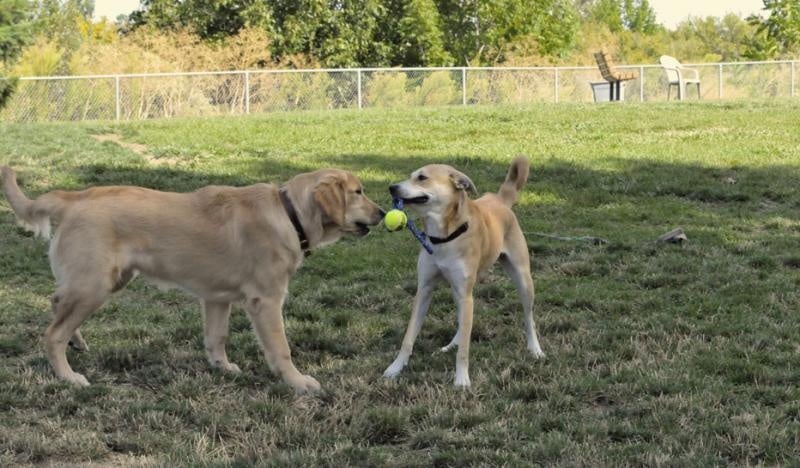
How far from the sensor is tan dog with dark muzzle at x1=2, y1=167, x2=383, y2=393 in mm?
5332

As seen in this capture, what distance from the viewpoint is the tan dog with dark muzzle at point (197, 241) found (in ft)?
17.5

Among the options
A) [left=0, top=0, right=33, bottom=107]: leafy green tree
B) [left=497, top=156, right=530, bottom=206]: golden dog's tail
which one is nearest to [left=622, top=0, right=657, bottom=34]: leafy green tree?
[left=0, top=0, right=33, bottom=107]: leafy green tree

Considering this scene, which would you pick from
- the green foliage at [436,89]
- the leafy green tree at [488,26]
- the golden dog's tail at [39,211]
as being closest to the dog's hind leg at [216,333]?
the golden dog's tail at [39,211]

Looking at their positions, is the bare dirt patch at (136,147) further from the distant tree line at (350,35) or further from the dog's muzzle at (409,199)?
the distant tree line at (350,35)

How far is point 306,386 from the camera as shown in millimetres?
5312

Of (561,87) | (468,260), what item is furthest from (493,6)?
(468,260)

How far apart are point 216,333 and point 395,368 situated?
1.11 m

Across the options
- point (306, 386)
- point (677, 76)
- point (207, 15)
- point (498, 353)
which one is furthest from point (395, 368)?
point (207, 15)

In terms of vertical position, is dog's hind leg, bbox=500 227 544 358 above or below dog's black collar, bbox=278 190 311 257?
below

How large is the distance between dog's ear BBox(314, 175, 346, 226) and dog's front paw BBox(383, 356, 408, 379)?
0.87m

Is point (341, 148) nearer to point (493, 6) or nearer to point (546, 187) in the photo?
point (546, 187)

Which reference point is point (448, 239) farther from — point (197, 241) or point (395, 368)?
point (197, 241)

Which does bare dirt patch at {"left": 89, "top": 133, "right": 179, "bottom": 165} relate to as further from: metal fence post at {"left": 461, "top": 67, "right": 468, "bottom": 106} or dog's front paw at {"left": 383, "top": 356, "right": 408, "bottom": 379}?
metal fence post at {"left": 461, "top": 67, "right": 468, "bottom": 106}

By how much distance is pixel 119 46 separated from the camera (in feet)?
104
